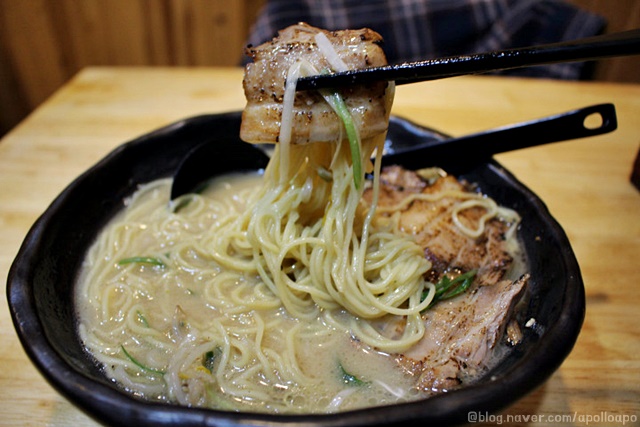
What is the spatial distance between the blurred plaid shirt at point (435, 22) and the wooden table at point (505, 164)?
2.40 feet

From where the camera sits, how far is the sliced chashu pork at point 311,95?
5.21ft

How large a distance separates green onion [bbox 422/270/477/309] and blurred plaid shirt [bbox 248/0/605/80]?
3.07 metres

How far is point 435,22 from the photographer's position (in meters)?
4.41

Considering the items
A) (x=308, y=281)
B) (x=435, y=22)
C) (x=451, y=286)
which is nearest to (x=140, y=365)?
(x=308, y=281)

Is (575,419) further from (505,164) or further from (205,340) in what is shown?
(505,164)

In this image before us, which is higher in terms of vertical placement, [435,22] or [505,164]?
[435,22]

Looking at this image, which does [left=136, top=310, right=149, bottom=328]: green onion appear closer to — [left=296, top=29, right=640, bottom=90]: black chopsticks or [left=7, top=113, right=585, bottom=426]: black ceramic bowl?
[left=7, top=113, right=585, bottom=426]: black ceramic bowl

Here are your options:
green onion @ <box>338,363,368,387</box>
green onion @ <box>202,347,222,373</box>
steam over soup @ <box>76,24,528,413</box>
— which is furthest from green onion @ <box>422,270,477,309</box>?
green onion @ <box>202,347,222,373</box>

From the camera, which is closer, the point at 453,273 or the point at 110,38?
the point at 453,273

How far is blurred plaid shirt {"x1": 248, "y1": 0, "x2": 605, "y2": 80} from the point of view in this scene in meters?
4.28

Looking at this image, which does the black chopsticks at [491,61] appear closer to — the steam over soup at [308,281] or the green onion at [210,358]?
the steam over soup at [308,281]

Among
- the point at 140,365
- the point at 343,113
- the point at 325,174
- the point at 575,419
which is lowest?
the point at 575,419

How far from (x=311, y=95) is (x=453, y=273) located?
35.0 inches

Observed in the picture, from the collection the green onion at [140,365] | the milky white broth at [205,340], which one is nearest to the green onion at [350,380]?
the milky white broth at [205,340]
